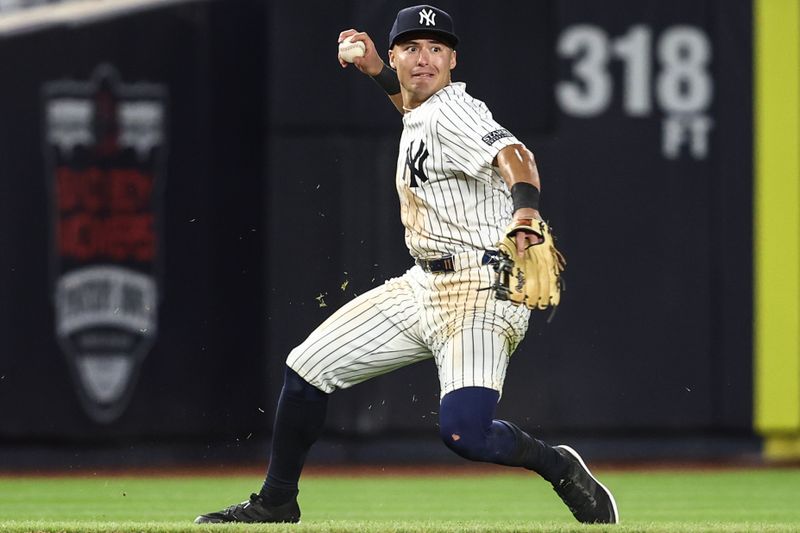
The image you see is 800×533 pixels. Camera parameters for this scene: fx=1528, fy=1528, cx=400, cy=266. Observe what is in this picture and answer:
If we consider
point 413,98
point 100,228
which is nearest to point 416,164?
point 413,98

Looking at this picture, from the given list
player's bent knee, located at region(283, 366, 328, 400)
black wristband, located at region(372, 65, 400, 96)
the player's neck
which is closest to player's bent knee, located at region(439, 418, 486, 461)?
player's bent knee, located at region(283, 366, 328, 400)

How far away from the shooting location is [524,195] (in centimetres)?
438

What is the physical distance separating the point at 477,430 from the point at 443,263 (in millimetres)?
530

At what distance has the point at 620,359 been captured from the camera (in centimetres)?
914

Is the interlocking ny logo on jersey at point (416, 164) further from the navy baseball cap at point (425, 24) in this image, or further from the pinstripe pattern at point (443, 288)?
the navy baseball cap at point (425, 24)

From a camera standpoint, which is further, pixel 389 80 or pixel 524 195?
pixel 389 80

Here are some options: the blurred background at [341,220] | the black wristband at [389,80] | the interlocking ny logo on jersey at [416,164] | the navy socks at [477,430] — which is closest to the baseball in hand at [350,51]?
the black wristband at [389,80]

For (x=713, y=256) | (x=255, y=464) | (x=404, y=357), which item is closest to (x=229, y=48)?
(x=255, y=464)

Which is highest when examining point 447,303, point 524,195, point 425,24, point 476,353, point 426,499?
point 425,24

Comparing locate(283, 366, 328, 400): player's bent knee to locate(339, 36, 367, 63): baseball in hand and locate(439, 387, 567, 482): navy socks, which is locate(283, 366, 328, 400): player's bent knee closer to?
locate(439, 387, 567, 482): navy socks

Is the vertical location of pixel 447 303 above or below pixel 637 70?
below

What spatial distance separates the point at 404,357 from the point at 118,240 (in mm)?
4491

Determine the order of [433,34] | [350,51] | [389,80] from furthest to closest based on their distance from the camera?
[389,80]
[350,51]
[433,34]

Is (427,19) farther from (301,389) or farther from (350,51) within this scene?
(301,389)
